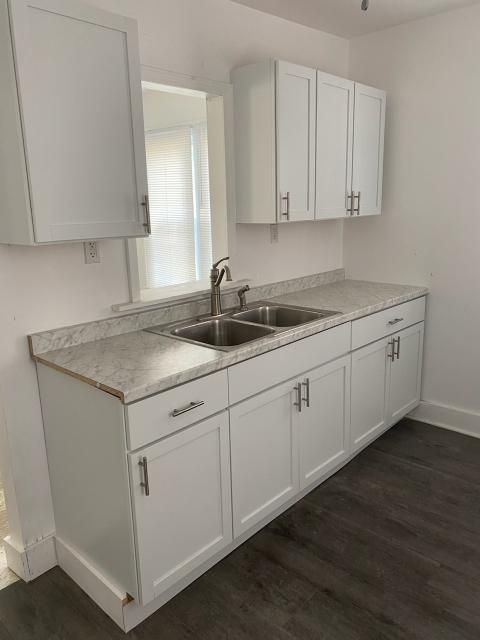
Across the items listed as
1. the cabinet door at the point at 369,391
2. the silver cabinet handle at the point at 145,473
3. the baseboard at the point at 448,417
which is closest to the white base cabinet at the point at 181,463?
the silver cabinet handle at the point at 145,473

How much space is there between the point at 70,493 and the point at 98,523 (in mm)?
215

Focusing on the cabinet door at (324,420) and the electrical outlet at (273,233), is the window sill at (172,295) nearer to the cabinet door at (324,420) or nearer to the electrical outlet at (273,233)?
the electrical outlet at (273,233)

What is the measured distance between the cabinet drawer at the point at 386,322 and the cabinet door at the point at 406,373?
6cm

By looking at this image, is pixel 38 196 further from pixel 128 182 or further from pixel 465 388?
pixel 465 388

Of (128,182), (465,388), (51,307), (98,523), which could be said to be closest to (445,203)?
(465,388)

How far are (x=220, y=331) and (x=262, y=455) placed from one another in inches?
26.1

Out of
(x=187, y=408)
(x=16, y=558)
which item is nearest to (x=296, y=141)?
(x=187, y=408)

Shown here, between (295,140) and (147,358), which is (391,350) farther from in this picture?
(147,358)

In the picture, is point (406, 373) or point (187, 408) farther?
point (406, 373)

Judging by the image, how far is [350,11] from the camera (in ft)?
9.16

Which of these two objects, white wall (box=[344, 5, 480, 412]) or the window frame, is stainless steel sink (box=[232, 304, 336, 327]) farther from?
white wall (box=[344, 5, 480, 412])

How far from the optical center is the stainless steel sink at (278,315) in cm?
267

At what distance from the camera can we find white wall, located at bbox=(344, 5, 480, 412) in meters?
2.93

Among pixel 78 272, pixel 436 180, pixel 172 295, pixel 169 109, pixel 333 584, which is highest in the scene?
pixel 169 109
